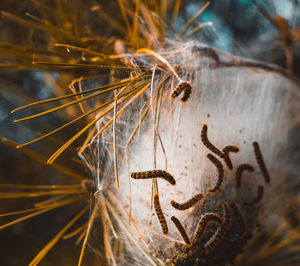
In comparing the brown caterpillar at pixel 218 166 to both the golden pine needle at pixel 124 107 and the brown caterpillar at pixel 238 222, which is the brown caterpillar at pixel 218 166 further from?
the golden pine needle at pixel 124 107

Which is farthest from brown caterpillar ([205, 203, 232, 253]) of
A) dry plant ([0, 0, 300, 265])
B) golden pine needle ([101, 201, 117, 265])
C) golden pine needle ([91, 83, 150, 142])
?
golden pine needle ([91, 83, 150, 142])

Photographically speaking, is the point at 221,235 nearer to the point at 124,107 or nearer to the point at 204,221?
the point at 204,221

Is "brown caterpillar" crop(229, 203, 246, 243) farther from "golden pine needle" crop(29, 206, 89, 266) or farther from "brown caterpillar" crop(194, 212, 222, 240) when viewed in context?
"golden pine needle" crop(29, 206, 89, 266)

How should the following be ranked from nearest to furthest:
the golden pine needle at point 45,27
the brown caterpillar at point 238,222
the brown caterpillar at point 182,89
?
1. the brown caterpillar at point 182,89
2. the brown caterpillar at point 238,222
3. the golden pine needle at point 45,27

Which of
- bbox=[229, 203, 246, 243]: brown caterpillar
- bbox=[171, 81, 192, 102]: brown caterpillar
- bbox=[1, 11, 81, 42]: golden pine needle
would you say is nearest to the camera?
bbox=[171, 81, 192, 102]: brown caterpillar

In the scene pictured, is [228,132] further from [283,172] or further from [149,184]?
[283,172]

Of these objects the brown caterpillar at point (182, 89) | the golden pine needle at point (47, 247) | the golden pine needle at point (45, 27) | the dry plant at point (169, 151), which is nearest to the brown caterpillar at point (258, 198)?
the dry plant at point (169, 151)

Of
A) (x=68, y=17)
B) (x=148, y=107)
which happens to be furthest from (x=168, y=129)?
(x=68, y=17)

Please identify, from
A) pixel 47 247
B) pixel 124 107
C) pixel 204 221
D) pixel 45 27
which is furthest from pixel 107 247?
pixel 45 27

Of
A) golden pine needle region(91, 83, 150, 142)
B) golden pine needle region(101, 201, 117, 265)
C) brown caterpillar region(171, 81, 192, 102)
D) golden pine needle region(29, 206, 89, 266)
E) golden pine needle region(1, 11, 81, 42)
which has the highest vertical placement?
golden pine needle region(1, 11, 81, 42)
